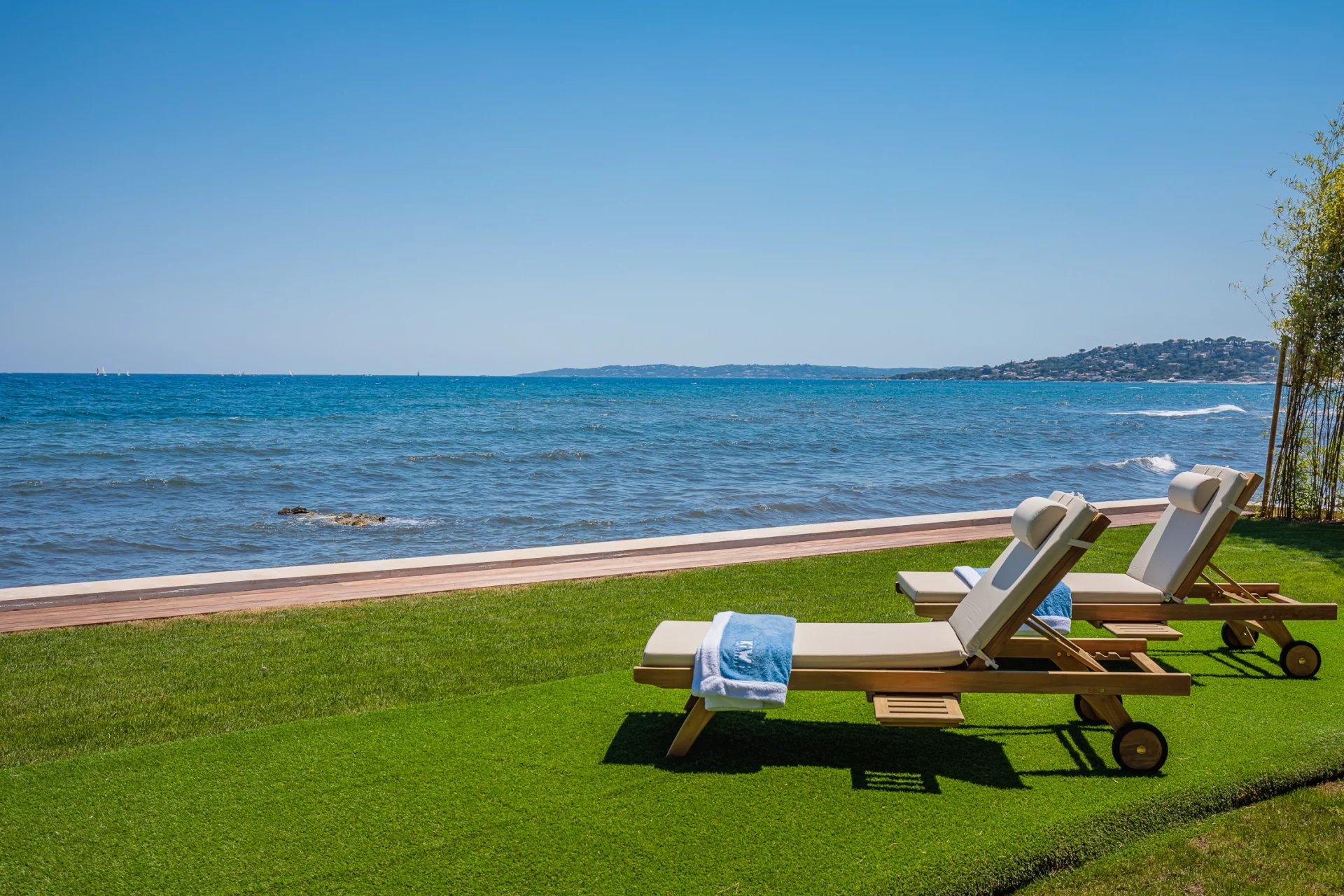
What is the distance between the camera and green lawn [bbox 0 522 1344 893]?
2.85 meters

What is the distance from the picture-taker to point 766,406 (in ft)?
166

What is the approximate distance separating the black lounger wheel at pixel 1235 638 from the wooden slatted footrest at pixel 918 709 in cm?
289

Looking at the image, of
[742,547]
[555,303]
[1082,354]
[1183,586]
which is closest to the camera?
[1183,586]

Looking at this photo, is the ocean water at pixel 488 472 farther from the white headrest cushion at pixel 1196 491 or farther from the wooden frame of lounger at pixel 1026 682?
the wooden frame of lounger at pixel 1026 682

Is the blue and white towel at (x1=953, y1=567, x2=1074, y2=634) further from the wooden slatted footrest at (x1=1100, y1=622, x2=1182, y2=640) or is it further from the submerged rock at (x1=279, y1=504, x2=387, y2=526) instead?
the submerged rock at (x1=279, y1=504, x2=387, y2=526)

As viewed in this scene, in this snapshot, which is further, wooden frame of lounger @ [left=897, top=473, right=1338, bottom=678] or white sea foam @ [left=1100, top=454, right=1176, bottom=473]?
white sea foam @ [left=1100, top=454, right=1176, bottom=473]

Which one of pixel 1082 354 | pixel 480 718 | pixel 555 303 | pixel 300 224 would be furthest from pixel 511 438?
pixel 1082 354

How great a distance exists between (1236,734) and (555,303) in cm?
3814

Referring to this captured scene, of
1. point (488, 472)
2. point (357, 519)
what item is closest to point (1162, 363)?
point (488, 472)

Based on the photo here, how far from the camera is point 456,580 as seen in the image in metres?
7.49

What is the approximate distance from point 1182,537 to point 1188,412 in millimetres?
48693

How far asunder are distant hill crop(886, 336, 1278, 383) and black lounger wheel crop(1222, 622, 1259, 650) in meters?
28.7

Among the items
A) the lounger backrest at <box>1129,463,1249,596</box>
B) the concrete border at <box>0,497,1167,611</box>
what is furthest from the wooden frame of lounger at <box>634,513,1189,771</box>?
the concrete border at <box>0,497,1167,611</box>

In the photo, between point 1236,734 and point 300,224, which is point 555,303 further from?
point 1236,734
